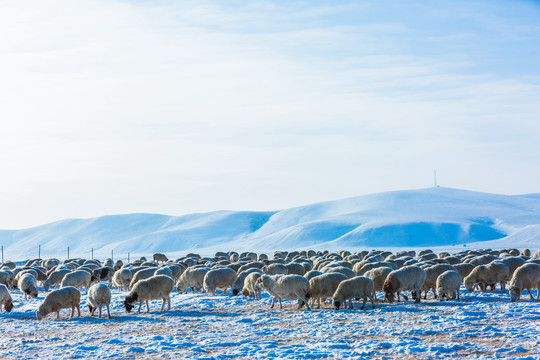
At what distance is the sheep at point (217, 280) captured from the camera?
2420 cm

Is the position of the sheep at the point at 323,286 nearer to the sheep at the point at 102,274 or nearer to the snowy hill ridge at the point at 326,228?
the sheep at the point at 102,274

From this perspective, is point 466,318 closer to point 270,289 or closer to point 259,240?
point 270,289

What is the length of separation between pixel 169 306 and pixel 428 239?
92.7 meters

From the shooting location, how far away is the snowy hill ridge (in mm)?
108812

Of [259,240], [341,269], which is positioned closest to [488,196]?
[259,240]

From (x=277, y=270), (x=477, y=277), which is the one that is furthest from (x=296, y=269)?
(x=477, y=277)

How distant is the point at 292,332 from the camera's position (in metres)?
15.4

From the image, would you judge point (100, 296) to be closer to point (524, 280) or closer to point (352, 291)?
point (352, 291)

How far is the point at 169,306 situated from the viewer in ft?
67.3

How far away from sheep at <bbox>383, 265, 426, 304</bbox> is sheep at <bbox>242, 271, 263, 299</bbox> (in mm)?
4978

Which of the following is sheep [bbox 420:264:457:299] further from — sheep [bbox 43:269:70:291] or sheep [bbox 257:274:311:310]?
sheep [bbox 43:269:70:291]

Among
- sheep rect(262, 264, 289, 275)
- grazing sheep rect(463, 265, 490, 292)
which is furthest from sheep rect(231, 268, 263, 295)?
grazing sheep rect(463, 265, 490, 292)

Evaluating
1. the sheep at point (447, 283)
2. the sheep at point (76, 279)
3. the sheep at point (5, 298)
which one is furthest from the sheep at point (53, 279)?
the sheep at point (447, 283)

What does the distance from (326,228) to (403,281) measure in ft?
332
